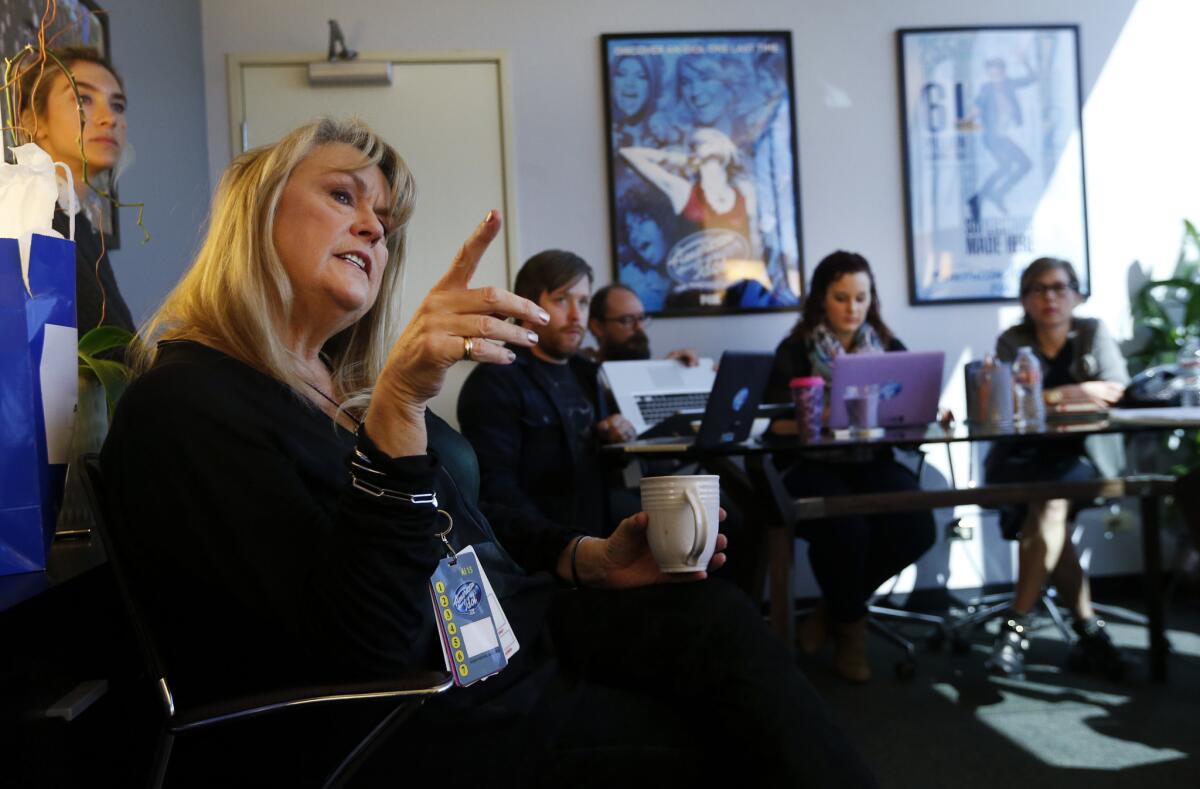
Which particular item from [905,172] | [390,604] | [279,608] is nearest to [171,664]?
[279,608]

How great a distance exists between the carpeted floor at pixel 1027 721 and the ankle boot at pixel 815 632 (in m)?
0.07

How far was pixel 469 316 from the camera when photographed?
95 cm

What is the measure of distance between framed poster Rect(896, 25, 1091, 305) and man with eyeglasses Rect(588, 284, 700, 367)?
1.28 meters

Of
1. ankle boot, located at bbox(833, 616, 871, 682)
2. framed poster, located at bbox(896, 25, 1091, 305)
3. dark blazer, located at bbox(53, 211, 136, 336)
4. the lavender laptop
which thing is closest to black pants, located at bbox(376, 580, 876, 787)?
dark blazer, located at bbox(53, 211, 136, 336)

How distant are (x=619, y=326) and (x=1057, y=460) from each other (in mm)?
1705

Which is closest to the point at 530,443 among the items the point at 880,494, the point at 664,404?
the point at 664,404

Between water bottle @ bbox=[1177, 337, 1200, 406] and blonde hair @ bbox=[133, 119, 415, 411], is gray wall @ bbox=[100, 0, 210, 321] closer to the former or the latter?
blonde hair @ bbox=[133, 119, 415, 411]

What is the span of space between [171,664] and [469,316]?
499 millimetres

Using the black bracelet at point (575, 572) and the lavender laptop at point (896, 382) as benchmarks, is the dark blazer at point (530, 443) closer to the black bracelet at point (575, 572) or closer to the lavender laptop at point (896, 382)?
the lavender laptop at point (896, 382)

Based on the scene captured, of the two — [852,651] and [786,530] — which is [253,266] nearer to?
[786,530]

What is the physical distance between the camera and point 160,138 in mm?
3510

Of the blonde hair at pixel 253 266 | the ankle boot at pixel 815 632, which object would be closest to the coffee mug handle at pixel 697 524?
the blonde hair at pixel 253 266

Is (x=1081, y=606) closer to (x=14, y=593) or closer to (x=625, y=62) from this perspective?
(x=625, y=62)

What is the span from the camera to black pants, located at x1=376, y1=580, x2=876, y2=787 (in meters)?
1.11
